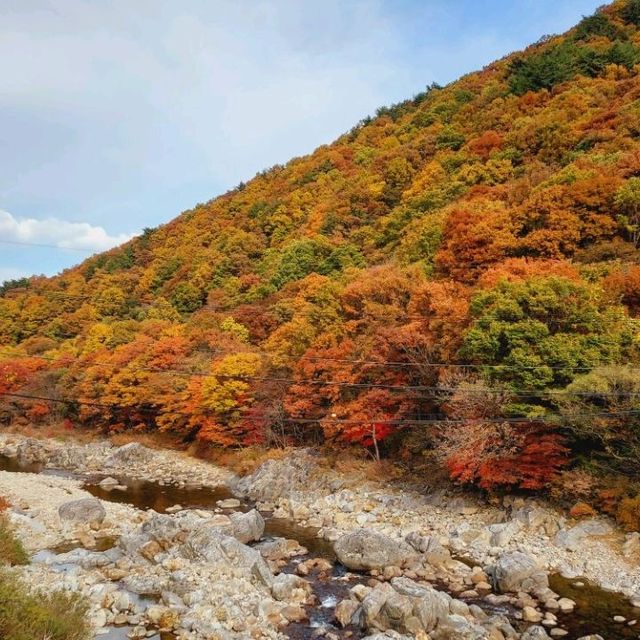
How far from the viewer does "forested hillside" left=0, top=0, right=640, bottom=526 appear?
1862 cm

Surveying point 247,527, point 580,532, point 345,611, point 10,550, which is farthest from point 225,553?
point 580,532

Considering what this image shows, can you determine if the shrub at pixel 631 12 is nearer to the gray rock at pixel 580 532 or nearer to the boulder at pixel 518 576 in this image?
the gray rock at pixel 580 532

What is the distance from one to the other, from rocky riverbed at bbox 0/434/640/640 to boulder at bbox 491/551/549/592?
36mm

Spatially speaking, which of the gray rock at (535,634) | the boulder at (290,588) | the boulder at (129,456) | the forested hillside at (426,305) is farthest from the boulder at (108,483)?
the gray rock at (535,634)

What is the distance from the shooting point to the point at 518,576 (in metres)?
14.2

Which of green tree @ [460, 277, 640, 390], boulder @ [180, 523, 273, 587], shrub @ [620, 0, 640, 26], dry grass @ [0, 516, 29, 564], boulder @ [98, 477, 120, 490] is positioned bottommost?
boulder @ [98, 477, 120, 490]

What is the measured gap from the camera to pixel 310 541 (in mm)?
19359

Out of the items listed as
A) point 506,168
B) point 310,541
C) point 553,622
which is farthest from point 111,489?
point 506,168

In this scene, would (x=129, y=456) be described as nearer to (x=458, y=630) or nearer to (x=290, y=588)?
(x=290, y=588)

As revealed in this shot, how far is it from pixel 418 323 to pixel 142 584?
1528 centimetres

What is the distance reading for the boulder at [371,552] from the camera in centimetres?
1612

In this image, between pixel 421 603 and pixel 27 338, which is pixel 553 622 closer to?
pixel 421 603

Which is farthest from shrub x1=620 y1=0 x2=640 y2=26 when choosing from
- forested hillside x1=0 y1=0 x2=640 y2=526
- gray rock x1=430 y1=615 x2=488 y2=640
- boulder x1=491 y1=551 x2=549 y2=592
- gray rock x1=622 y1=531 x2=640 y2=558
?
gray rock x1=430 y1=615 x2=488 y2=640

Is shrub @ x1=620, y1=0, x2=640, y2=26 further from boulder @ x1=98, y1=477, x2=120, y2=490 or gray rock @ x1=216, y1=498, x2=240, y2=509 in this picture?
boulder @ x1=98, y1=477, x2=120, y2=490
